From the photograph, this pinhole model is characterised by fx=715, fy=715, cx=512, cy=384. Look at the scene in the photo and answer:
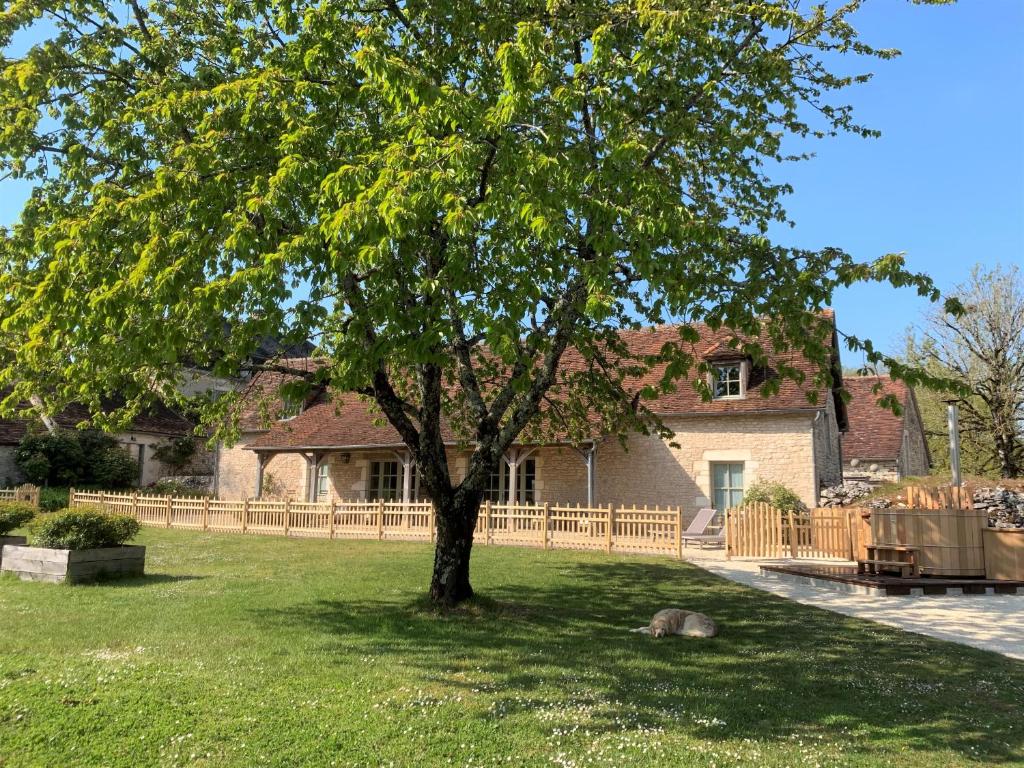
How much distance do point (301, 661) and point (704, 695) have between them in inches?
132

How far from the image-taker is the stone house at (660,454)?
1934 cm

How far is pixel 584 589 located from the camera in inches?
429

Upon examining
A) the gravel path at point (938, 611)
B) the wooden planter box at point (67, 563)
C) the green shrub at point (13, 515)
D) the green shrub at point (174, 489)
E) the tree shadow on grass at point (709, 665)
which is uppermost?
the green shrub at point (13, 515)

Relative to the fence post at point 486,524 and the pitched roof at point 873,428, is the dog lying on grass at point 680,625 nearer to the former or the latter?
the fence post at point 486,524

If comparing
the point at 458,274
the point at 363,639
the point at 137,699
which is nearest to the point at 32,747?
the point at 137,699

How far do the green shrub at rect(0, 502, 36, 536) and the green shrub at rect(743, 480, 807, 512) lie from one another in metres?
14.9

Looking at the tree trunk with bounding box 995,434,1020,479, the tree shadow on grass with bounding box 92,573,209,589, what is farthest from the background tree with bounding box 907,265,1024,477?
the tree shadow on grass with bounding box 92,573,209,589

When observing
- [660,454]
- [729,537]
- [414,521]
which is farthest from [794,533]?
[414,521]

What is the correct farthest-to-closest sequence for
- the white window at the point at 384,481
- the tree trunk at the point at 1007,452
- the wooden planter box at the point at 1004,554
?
the tree trunk at the point at 1007,452 → the white window at the point at 384,481 → the wooden planter box at the point at 1004,554

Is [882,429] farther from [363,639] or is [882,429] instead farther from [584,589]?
[363,639]

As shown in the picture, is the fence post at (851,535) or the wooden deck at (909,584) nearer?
the wooden deck at (909,584)

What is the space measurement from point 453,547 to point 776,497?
464 inches

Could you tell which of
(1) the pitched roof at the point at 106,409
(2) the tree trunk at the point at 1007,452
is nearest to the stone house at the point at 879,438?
(2) the tree trunk at the point at 1007,452

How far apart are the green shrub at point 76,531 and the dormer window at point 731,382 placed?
15301 mm
